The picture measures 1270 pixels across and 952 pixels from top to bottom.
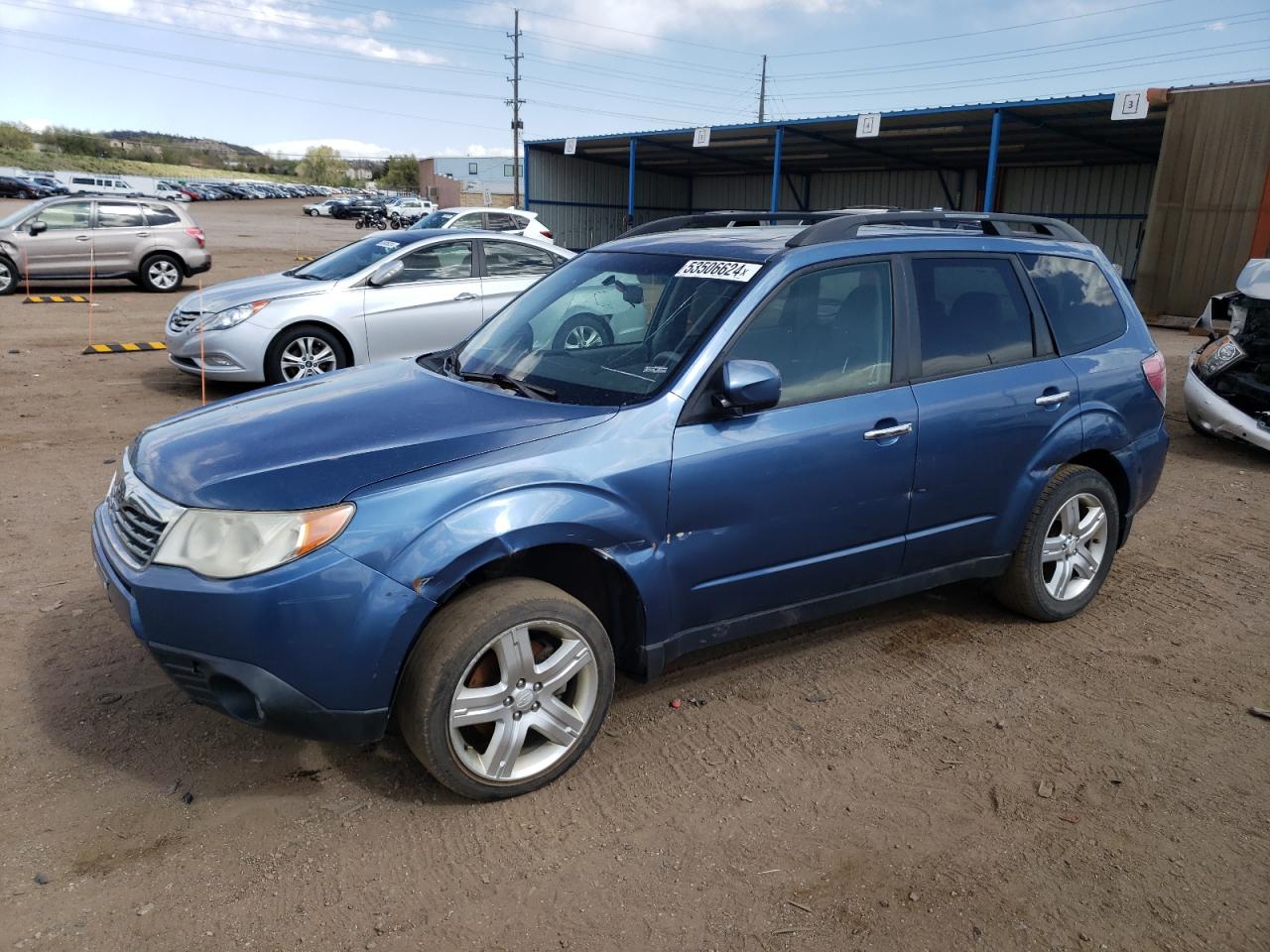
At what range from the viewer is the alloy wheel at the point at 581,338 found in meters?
3.96

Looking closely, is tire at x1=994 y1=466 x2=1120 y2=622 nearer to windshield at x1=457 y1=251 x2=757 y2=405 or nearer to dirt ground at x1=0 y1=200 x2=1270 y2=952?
dirt ground at x1=0 y1=200 x2=1270 y2=952

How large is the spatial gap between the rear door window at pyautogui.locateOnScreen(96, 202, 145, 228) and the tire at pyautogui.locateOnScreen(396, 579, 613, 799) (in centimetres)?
1736

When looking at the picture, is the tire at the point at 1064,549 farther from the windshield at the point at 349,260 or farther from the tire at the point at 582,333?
the windshield at the point at 349,260

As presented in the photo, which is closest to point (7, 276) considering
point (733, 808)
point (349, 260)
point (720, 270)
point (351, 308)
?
point (349, 260)

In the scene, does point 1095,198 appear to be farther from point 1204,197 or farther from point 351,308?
point 351,308

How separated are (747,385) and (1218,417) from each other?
6.79 metres

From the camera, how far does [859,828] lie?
3.08 meters

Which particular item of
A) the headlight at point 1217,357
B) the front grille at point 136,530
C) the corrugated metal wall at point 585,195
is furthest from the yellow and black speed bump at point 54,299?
the corrugated metal wall at point 585,195

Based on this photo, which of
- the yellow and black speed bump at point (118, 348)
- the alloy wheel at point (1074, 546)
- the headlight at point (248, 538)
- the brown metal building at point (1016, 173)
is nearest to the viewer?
the headlight at point (248, 538)

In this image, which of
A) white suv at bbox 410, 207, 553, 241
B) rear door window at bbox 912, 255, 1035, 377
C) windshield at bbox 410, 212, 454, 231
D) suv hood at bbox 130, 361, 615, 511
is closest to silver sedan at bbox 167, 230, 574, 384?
suv hood at bbox 130, 361, 615, 511

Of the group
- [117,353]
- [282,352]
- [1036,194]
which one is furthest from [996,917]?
[1036,194]

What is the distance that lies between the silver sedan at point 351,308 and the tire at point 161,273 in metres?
9.37

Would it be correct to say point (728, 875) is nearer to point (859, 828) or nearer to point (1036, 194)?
point (859, 828)

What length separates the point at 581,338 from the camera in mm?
4043
